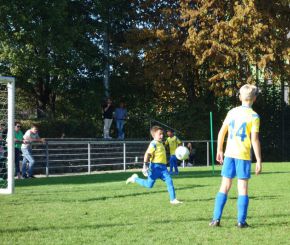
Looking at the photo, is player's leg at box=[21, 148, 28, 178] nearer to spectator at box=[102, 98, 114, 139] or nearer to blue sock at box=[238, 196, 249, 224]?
spectator at box=[102, 98, 114, 139]

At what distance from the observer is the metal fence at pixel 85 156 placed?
23875mm

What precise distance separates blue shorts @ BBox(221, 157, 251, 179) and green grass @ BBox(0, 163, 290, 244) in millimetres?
718

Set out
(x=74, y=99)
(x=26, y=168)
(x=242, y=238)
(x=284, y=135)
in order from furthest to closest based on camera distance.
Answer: (x=284, y=135)
(x=74, y=99)
(x=26, y=168)
(x=242, y=238)

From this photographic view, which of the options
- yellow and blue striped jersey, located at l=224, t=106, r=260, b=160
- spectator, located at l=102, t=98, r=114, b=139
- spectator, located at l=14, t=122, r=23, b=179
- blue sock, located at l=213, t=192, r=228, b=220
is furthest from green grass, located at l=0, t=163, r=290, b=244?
spectator, located at l=102, t=98, r=114, b=139

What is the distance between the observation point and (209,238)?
7.29 m

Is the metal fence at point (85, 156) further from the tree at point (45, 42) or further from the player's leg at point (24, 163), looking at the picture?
the tree at point (45, 42)

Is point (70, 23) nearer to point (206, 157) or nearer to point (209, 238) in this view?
point (206, 157)

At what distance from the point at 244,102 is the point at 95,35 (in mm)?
23983

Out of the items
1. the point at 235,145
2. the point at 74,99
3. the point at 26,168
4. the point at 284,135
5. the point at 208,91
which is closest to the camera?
the point at 235,145

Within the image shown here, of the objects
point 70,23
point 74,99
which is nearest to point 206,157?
point 74,99

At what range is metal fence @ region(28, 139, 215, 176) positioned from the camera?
23875 millimetres

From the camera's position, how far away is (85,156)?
2597cm

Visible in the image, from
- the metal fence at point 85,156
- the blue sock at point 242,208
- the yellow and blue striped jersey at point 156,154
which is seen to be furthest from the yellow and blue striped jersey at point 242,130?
the metal fence at point 85,156

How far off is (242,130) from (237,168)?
53 cm
